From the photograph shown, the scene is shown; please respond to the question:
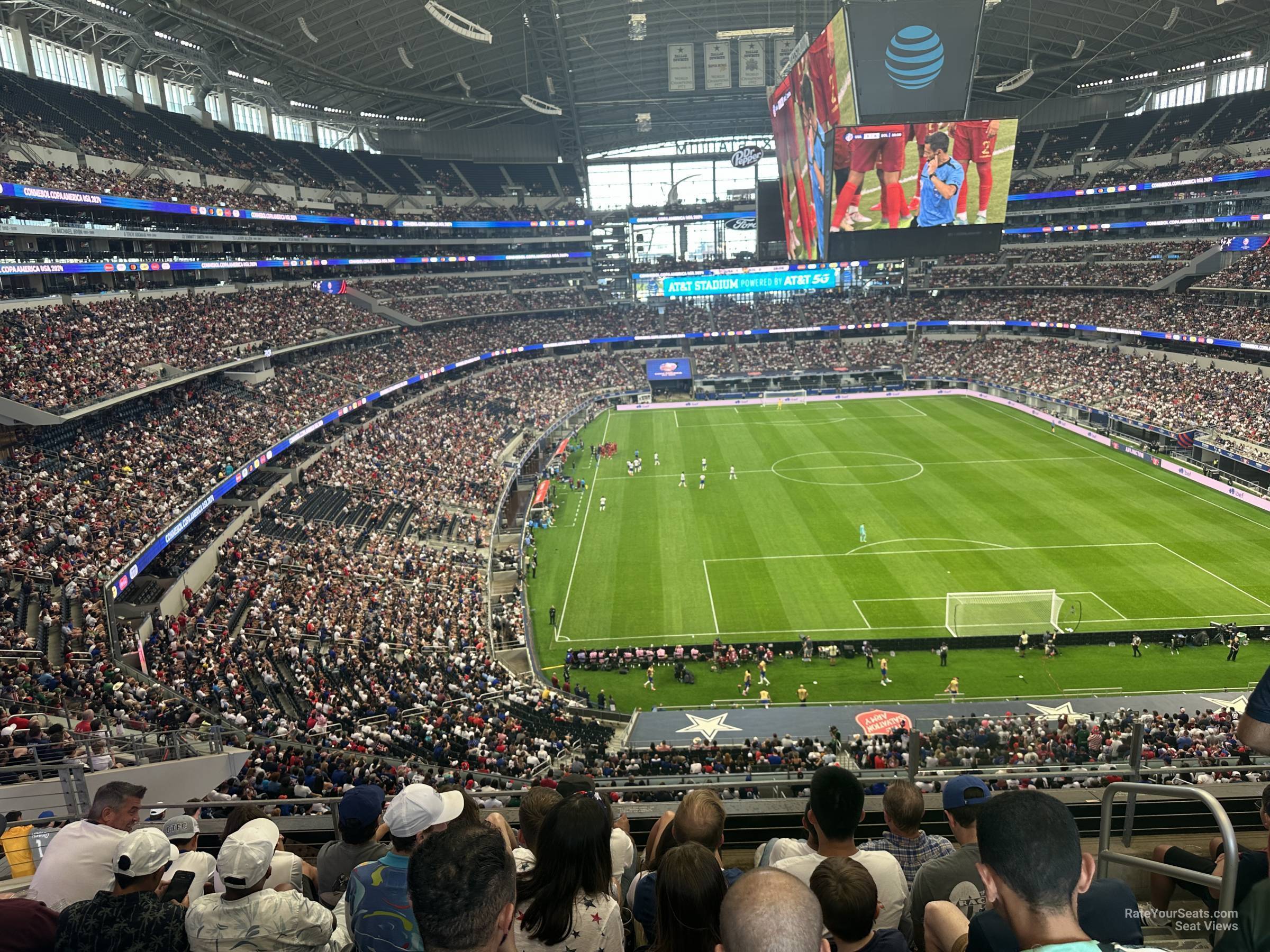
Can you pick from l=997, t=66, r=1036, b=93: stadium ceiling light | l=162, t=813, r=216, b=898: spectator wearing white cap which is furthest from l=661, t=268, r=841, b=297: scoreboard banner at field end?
l=162, t=813, r=216, b=898: spectator wearing white cap

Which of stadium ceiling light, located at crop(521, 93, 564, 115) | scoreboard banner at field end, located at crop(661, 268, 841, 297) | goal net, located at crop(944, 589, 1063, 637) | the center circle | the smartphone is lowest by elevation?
goal net, located at crop(944, 589, 1063, 637)

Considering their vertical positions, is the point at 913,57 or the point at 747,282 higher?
the point at 913,57

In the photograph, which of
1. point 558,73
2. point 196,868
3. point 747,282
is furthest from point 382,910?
point 747,282

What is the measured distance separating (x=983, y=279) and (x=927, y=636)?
212 feet

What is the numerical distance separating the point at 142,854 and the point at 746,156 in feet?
299

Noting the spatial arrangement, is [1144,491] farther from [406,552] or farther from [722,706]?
[406,552]

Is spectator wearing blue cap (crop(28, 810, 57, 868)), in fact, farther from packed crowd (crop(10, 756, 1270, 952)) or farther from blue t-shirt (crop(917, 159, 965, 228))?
blue t-shirt (crop(917, 159, 965, 228))

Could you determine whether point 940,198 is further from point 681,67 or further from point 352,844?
point 352,844

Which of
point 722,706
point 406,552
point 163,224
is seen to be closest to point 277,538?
point 406,552

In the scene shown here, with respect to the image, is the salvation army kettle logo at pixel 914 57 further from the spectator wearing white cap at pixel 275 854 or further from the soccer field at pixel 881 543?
the spectator wearing white cap at pixel 275 854

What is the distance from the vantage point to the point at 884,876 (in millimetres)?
4855

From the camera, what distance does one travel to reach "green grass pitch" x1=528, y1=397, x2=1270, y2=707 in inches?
1089

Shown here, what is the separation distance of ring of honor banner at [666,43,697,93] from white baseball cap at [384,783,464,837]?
78.8 m

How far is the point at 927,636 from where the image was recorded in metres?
29.6
